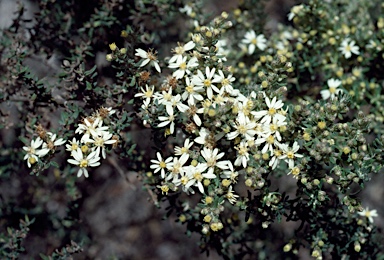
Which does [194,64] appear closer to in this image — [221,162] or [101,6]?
[221,162]

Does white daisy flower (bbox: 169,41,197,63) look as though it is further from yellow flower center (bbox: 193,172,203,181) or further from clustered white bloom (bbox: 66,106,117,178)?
yellow flower center (bbox: 193,172,203,181)

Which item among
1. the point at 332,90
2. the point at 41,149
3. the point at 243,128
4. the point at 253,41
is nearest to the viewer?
the point at 243,128

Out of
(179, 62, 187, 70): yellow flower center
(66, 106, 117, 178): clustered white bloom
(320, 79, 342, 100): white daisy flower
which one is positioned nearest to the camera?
(66, 106, 117, 178): clustered white bloom

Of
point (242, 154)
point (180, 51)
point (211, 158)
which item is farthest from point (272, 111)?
point (180, 51)

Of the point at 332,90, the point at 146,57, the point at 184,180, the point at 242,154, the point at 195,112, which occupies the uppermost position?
the point at 146,57

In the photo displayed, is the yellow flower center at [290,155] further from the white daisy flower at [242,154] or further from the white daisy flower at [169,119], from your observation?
the white daisy flower at [169,119]

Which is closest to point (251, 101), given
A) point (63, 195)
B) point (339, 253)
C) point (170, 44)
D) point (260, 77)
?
point (260, 77)

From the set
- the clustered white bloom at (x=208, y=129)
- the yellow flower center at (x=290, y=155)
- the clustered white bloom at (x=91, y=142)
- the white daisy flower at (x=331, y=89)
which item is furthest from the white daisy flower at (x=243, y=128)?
the white daisy flower at (x=331, y=89)

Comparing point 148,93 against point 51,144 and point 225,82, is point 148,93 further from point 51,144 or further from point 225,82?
point 51,144

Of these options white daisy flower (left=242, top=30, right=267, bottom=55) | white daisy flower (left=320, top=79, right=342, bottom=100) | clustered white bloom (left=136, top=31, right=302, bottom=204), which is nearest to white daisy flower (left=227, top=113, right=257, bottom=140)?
clustered white bloom (left=136, top=31, right=302, bottom=204)

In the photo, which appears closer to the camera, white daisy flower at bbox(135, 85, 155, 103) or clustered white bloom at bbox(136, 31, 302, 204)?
clustered white bloom at bbox(136, 31, 302, 204)
